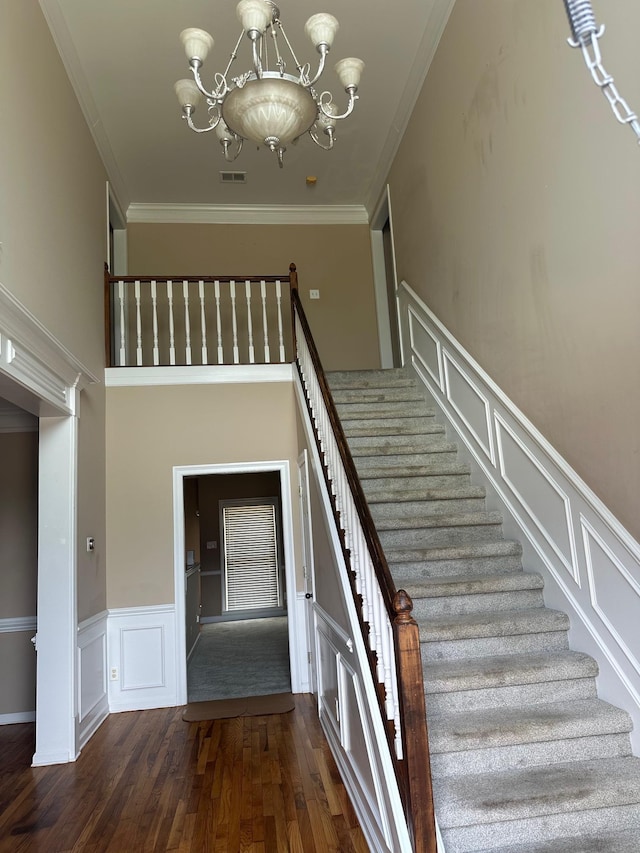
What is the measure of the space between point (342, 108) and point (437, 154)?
1.38 meters

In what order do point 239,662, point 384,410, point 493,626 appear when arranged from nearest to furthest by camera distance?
point 493,626
point 384,410
point 239,662

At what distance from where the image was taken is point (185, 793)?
345 centimetres

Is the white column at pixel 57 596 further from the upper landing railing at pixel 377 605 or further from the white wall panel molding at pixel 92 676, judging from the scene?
the upper landing railing at pixel 377 605

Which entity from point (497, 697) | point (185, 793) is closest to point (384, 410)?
point (497, 697)

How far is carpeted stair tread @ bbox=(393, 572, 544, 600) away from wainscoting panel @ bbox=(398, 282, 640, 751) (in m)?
0.11


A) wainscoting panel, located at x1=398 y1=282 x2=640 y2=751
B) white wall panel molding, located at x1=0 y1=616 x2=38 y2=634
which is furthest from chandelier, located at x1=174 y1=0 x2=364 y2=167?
white wall panel molding, located at x1=0 y1=616 x2=38 y2=634

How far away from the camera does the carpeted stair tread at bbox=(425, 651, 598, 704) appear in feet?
9.26

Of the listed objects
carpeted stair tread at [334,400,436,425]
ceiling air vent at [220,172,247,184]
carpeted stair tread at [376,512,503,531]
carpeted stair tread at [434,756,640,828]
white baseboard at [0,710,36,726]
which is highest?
ceiling air vent at [220,172,247,184]

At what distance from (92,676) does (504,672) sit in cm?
342

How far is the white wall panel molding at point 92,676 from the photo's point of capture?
171 inches

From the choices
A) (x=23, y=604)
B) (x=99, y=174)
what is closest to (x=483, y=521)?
(x=23, y=604)

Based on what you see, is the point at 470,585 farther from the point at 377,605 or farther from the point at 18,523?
the point at 18,523

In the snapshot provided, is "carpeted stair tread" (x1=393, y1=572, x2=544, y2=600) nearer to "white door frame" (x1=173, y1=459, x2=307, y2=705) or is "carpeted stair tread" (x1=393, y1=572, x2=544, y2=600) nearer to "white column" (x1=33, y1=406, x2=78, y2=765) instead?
"white door frame" (x1=173, y1=459, x2=307, y2=705)

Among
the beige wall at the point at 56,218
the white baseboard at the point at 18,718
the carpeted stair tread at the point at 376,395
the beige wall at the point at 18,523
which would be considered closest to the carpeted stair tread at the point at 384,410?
the carpeted stair tread at the point at 376,395
